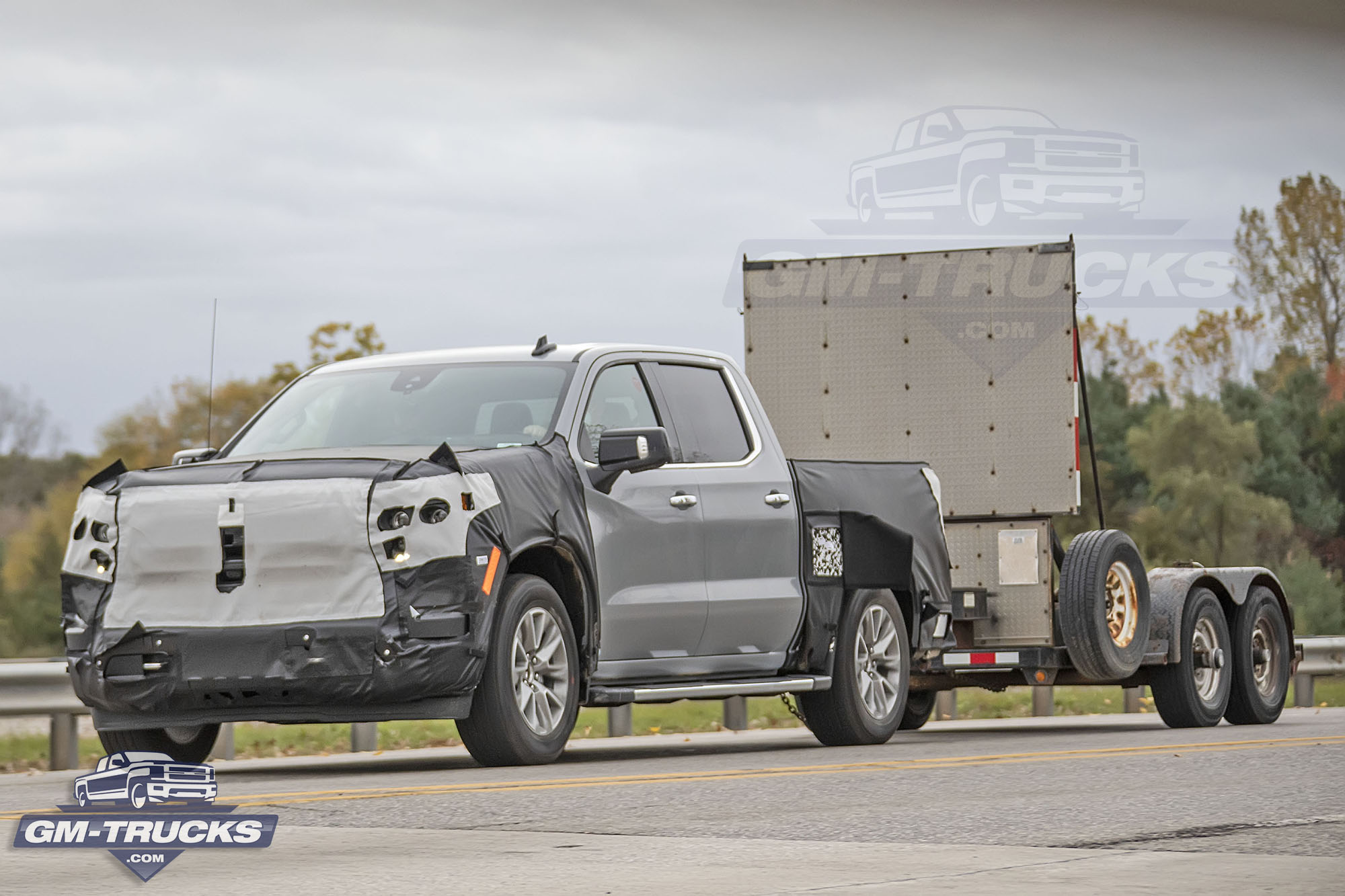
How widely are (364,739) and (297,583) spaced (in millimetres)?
4745

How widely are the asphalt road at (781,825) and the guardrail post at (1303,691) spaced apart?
27.6ft

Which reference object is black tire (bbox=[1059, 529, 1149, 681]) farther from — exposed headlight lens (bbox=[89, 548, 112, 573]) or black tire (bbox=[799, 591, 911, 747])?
exposed headlight lens (bbox=[89, 548, 112, 573])

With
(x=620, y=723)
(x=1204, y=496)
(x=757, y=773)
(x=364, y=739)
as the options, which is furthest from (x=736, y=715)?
(x=1204, y=496)

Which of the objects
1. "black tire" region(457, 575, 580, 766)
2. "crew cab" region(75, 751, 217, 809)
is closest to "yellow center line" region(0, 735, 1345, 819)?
"crew cab" region(75, 751, 217, 809)

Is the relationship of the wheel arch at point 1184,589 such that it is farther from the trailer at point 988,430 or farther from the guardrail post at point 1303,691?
the guardrail post at point 1303,691

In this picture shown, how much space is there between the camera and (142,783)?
Answer: 7621 mm

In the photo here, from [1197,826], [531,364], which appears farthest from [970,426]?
[1197,826]

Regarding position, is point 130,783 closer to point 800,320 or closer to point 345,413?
point 345,413

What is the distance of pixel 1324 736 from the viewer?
497 inches

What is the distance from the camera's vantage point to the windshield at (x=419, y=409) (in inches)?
406

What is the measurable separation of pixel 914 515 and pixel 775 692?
1.78 metres

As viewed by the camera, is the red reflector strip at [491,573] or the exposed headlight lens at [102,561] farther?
the exposed headlight lens at [102,561]

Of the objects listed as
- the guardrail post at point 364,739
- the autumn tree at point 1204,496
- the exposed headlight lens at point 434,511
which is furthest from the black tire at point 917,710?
the autumn tree at point 1204,496

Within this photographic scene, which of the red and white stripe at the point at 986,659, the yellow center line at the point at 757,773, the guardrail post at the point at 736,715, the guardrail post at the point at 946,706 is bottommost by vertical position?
the guardrail post at the point at 946,706
